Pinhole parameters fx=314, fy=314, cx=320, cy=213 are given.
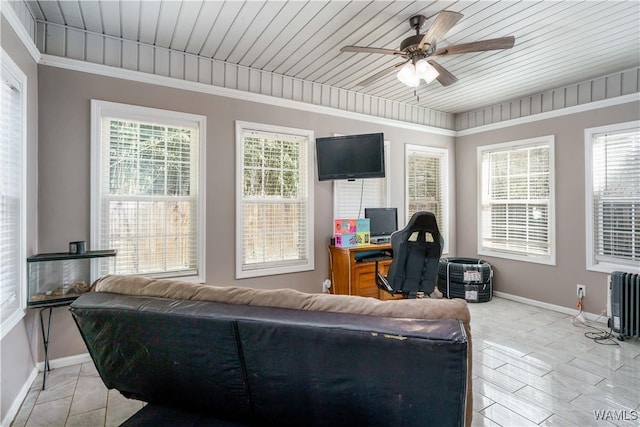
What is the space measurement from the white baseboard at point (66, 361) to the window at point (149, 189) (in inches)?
30.0

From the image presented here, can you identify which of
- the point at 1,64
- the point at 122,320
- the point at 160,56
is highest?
the point at 160,56

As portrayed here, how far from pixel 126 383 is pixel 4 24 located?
2252 mm

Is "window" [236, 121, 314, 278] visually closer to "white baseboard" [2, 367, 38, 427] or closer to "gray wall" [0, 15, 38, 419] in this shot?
→ "gray wall" [0, 15, 38, 419]

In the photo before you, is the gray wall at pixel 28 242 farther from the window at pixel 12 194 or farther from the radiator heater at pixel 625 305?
the radiator heater at pixel 625 305

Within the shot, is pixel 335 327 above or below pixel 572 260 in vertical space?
above

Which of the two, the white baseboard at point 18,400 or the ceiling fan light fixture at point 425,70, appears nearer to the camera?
the white baseboard at point 18,400

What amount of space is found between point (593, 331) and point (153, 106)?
16.8ft

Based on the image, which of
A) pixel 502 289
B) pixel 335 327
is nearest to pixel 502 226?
pixel 502 289

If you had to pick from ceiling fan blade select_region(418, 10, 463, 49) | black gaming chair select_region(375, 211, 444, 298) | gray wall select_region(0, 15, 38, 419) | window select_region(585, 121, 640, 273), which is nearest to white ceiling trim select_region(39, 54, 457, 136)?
gray wall select_region(0, 15, 38, 419)

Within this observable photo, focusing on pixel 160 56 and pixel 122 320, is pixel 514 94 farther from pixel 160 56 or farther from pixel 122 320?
pixel 122 320

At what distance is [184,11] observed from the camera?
96.8 inches

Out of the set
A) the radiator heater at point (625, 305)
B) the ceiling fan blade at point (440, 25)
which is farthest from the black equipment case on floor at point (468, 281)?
the ceiling fan blade at point (440, 25)

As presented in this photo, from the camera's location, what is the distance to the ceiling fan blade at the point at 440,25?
6.57 feet

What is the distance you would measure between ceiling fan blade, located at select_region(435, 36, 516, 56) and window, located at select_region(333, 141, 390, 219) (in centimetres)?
199
